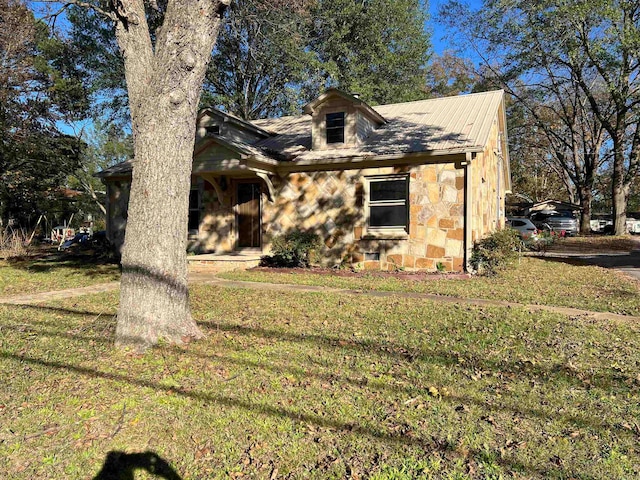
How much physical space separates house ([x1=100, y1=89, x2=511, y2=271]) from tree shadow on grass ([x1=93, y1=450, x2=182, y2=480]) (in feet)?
30.1

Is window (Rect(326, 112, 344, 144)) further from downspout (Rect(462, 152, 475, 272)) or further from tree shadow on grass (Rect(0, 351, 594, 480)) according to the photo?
tree shadow on grass (Rect(0, 351, 594, 480))

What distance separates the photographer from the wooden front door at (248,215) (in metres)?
13.5

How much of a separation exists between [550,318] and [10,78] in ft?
70.2

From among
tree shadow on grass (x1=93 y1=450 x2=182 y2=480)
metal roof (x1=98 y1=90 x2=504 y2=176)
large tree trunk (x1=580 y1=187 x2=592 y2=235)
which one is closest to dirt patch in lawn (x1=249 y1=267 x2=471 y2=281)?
metal roof (x1=98 y1=90 x2=504 y2=176)

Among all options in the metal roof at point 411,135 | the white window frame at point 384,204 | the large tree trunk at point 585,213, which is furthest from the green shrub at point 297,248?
the large tree trunk at point 585,213

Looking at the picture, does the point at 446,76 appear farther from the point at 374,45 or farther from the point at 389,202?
the point at 389,202

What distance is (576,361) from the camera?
462cm

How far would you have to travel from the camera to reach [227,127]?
14883mm

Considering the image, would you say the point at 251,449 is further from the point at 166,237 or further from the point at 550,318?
the point at 550,318

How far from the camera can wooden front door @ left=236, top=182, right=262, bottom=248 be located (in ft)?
44.2

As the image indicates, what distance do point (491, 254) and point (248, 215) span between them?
7214 mm

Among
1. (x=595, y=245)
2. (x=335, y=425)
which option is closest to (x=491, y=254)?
(x=335, y=425)

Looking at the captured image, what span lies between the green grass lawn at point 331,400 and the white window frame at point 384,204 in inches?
221

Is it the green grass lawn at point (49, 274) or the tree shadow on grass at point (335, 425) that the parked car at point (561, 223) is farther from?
the tree shadow on grass at point (335, 425)
